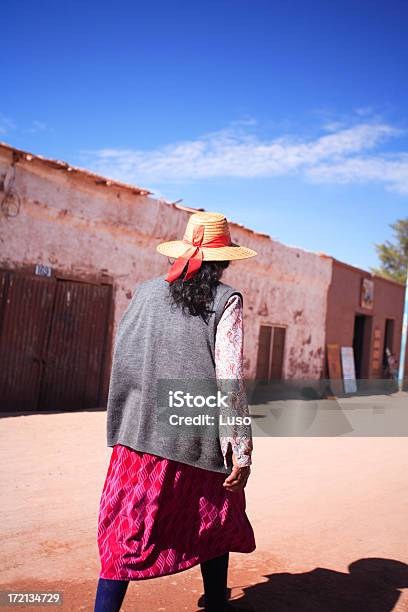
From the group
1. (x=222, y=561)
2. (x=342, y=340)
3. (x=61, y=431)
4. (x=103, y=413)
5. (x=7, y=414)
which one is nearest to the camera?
(x=222, y=561)

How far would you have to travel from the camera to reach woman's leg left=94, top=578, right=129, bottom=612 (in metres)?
2.20

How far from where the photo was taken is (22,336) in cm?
926

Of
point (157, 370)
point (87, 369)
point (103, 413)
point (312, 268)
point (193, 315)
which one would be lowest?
point (103, 413)

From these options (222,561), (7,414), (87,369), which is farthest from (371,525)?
(87,369)

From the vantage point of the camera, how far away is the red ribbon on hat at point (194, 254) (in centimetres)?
251

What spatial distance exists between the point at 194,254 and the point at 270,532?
2.22 m

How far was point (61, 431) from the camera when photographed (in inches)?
305

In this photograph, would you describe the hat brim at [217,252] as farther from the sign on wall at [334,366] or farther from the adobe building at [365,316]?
the adobe building at [365,316]

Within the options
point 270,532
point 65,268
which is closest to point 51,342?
point 65,268

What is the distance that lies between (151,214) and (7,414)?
4796 millimetres

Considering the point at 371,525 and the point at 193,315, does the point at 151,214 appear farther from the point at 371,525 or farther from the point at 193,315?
the point at 193,315

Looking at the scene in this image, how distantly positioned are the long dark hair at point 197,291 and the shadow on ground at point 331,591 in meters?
1.40

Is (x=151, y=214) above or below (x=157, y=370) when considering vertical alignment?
above

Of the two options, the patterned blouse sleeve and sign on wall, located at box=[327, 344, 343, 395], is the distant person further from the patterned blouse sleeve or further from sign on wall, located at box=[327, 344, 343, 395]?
sign on wall, located at box=[327, 344, 343, 395]
